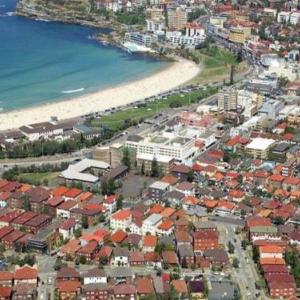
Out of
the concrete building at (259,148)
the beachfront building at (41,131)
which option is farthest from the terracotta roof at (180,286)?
the beachfront building at (41,131)

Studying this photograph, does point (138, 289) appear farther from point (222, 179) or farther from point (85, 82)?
point (85, 82)

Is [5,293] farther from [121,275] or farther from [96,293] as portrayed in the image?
[121,275]

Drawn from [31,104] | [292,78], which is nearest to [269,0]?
[292,78]

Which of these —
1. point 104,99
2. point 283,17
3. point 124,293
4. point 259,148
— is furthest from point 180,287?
point 283,17

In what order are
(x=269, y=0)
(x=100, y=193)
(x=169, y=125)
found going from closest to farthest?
(x=100, y=193)
(x=169, y=125)
(x=269, y=0)

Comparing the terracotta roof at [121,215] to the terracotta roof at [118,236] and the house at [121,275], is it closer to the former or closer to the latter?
the terracotta roof at [118,236]

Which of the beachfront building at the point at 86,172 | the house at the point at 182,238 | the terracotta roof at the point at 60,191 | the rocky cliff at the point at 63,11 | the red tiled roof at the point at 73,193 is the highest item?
the house at the point at 182,238
